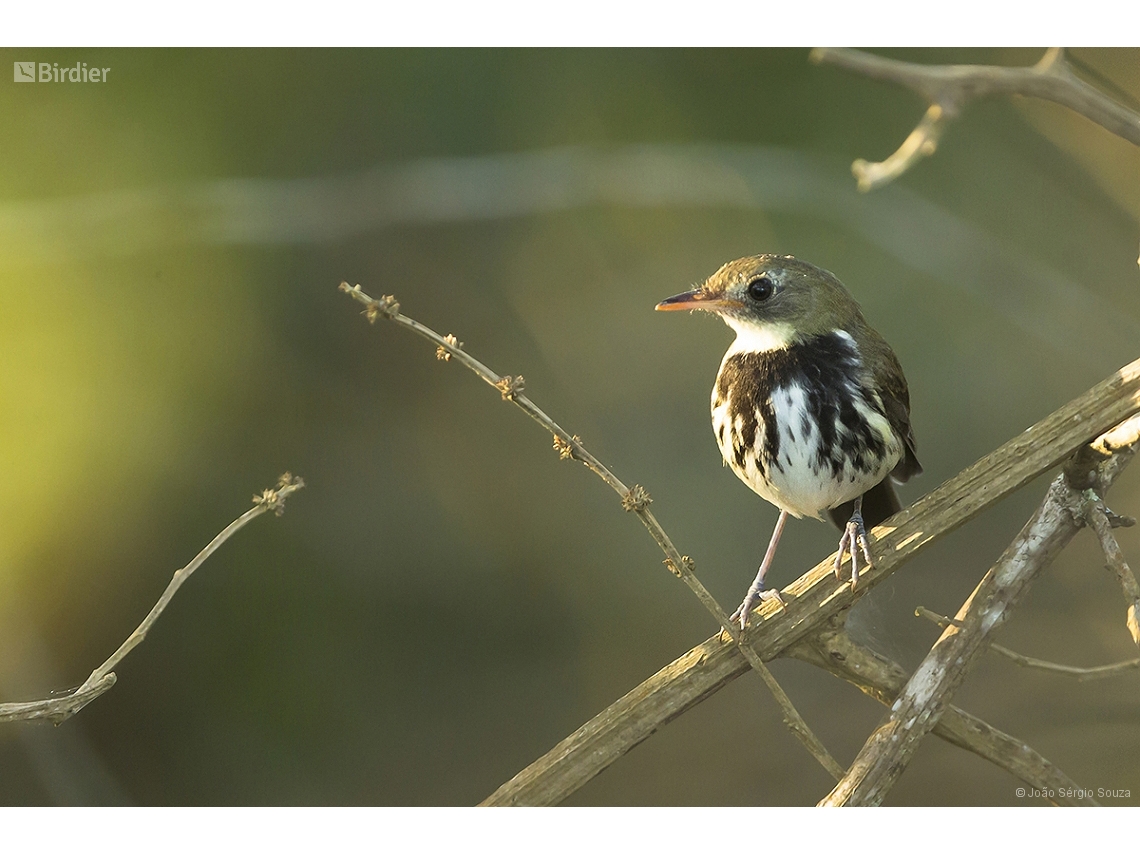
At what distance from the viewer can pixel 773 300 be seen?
2.25 metres

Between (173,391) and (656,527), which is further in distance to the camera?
(173,391)

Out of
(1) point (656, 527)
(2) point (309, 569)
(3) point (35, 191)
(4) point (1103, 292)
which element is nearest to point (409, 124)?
(3) point (35, 191)

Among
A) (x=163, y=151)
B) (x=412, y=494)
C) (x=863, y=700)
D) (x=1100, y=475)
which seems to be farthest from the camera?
(x=412, y=494)

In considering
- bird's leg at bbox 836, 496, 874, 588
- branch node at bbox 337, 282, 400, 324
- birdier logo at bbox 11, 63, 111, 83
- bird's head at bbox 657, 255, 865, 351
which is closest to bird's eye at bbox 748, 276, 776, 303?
bird's head at bbox 657, 255, 865, 351

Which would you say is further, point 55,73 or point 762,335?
point 55,73

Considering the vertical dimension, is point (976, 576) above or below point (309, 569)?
below

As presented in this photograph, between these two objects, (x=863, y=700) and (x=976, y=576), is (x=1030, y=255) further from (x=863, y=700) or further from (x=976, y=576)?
(x=863, y=700)

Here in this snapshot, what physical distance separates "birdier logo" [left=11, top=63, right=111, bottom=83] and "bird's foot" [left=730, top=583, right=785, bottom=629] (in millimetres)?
1806

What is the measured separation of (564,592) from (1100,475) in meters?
1.80

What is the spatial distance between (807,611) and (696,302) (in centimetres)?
68

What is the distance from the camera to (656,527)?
5.95ft

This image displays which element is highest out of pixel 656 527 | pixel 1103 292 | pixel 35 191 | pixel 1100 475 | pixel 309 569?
pixel 35 191

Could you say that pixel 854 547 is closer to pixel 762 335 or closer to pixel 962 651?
pixel 962 651

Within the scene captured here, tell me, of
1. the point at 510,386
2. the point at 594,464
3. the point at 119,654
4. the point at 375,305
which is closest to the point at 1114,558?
the point at 594,464
